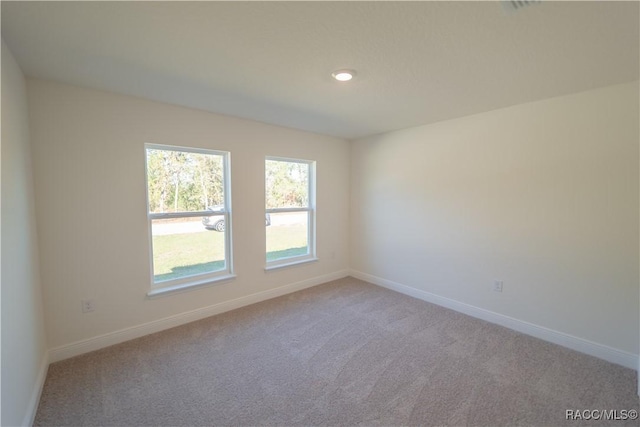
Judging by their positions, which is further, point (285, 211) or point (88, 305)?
point (285, 211)

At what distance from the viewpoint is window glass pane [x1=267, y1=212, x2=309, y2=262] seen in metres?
3.82

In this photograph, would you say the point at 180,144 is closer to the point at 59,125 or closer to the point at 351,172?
the point at 59,125

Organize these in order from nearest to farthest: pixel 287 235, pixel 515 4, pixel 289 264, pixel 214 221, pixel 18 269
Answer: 1. pixel 515 4
2. pixel 18 269
3. pixel 214 221
4. pixel 289 264
5. pixel 287 235

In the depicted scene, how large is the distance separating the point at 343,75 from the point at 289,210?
2214 millimetres

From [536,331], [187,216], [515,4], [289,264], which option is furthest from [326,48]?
[536,331]

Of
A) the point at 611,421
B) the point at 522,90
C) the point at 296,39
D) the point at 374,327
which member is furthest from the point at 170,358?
the point at 522,90

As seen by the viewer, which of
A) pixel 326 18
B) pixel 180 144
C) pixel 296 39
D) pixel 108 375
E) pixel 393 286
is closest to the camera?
pixel 326 18

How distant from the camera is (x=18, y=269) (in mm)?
1707

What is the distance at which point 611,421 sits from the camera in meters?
1.74

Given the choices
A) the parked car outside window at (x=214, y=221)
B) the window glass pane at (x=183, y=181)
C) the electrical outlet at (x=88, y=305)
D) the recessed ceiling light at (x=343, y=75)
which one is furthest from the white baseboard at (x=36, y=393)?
the recessed ceiling light at (x=343, y=75)

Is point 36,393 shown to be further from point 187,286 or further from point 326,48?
point 326,48

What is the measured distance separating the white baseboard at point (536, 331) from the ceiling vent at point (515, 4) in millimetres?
2799

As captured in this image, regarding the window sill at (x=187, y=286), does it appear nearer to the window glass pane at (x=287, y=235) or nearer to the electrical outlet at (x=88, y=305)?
the electrical outlet at (x=88, y=305)

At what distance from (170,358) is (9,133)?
195 centimetres
